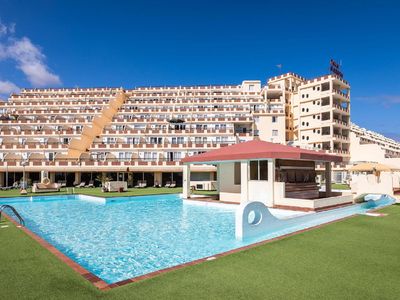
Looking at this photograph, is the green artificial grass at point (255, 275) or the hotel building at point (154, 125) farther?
the hotel building at point (154, 125)

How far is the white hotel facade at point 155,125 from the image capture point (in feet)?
148

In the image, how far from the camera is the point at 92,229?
47.1 feet

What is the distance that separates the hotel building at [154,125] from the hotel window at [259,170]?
17.5 meters

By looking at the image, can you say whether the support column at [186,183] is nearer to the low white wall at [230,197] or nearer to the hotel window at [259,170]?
the low white wall at [230,197]

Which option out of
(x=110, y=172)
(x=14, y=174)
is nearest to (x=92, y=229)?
(x=110, y=172)

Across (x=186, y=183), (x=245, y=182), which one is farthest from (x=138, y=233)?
(x=186, y=183)

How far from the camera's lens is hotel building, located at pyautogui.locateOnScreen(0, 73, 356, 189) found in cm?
4509

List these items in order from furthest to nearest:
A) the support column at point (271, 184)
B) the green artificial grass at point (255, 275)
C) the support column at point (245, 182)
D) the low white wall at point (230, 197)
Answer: the low white wall at point (230, 197), the support column at point (245, 182), the support column at point (271, 184), the green artificial grass at point (255, 275)

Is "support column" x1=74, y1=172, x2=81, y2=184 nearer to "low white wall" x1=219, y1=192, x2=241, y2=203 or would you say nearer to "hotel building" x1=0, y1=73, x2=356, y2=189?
Result: "hotel building" x1=0, y1=73, x2=356, y2=189

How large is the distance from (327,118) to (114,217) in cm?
5089

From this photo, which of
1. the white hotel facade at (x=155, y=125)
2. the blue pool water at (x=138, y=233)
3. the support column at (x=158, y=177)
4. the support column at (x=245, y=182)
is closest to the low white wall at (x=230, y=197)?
the blue pool water at (x=138, y=233)

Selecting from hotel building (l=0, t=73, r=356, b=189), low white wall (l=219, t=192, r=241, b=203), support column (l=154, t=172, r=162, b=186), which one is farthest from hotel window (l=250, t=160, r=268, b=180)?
→ support column (l=154, t=172, r=162, b=186)

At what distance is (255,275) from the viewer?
21.0 feet

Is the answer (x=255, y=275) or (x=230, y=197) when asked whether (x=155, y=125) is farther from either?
(x=255, y=275)
